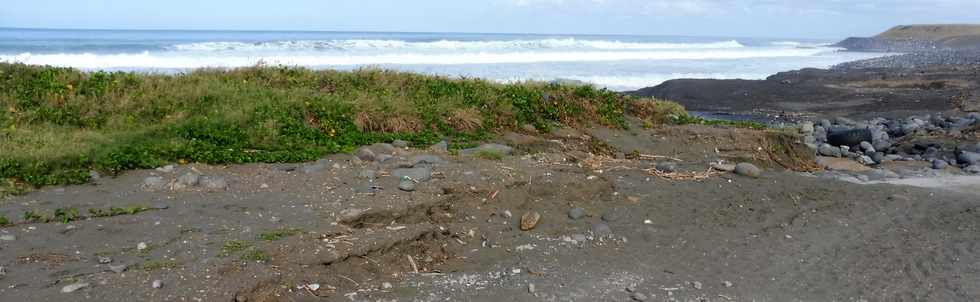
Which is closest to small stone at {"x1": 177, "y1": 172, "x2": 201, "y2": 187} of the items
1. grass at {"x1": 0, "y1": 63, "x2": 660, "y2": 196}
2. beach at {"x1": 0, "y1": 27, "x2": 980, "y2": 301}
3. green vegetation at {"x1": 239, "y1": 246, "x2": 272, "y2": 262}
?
beach at {"x1": 0, "y1": 27, "x2": 980, "y2": 301}

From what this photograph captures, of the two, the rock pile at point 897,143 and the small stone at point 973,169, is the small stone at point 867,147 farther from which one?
the small stone at point 973,169

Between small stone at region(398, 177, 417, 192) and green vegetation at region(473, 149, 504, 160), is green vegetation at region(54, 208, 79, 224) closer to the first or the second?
small stone at region(398, 177, 417, 192)

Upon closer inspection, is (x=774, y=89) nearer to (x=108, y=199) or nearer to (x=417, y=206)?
(x=417, y=206)

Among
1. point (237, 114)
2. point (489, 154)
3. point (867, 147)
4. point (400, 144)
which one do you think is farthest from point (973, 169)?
point (237, 114)

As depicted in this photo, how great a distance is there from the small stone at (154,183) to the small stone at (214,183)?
324 millimetres

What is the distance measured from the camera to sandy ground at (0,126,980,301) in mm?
4988

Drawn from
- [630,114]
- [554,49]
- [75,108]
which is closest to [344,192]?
[75,108]

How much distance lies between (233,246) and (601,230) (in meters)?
3.03

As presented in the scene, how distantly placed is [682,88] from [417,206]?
19177 millimetres

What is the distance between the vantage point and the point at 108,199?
242 inches

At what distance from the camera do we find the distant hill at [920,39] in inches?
2751

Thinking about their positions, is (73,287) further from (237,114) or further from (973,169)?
(973,169)

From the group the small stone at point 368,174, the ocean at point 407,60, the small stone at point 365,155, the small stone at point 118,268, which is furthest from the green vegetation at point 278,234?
the ocean at point 407,60

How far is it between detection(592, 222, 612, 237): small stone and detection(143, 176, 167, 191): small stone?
3732 millimetres
